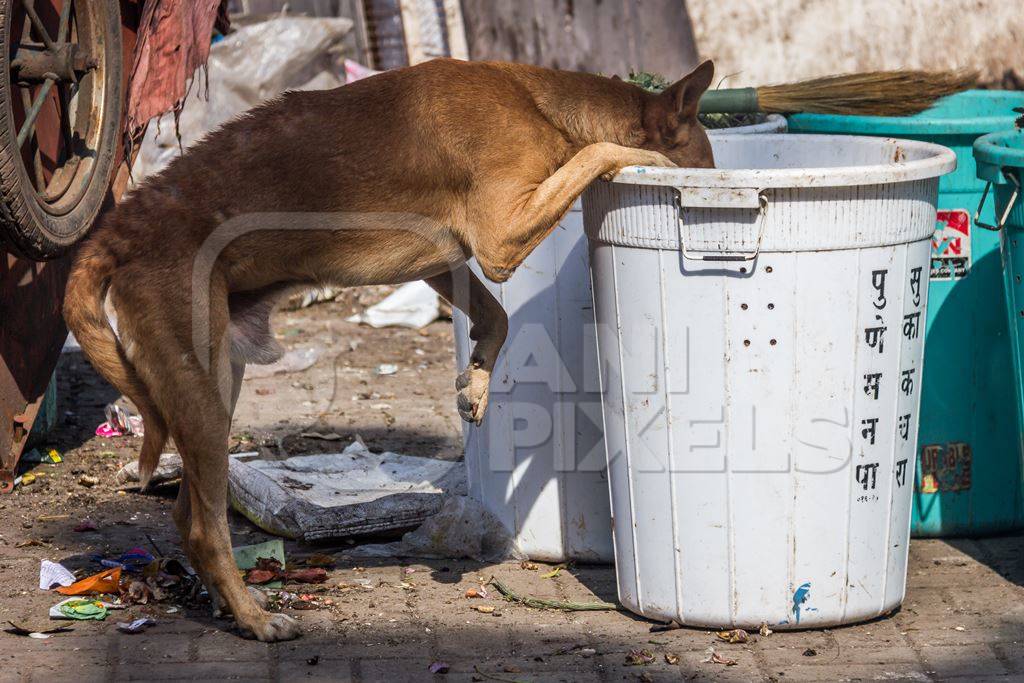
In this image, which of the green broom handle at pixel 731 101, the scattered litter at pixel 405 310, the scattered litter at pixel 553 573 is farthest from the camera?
the scattered litter at pixel 405 310

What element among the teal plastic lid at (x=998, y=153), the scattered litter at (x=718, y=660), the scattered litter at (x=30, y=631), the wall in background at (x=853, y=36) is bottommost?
the scattered litter at (x=718, y=660)

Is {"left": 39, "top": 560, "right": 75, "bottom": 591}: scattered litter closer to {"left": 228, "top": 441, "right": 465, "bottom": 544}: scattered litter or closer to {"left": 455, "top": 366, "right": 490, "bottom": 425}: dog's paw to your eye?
{"left": 228, "top": 441, "right": 465, "bottom": 544}: scattered litter

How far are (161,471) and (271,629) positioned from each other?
1389 millimetres

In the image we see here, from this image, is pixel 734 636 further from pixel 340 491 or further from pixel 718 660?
pixel 340 491

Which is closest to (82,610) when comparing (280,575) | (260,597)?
(260,597)

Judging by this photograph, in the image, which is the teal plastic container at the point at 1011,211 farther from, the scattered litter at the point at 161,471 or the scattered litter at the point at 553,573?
the scattered litter at the point at 161,471

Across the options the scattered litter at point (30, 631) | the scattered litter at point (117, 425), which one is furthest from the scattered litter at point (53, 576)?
the scattered litter at point (117, 425)

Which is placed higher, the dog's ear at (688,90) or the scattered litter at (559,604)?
the dog's ear at (688,90)

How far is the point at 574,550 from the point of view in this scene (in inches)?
165

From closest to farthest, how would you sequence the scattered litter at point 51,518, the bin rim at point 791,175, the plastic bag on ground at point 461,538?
the bin rim at point 791,175
the plastic bag on ground at point 461,538
the scattered litter at point 51,518

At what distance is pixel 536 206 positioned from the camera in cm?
360

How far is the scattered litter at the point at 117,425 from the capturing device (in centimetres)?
558

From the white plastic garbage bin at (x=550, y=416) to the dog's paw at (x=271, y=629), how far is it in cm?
90

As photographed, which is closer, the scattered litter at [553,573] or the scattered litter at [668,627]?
the scattered litter at [668,627]
